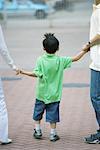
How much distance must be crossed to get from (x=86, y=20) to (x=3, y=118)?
65.1 feet

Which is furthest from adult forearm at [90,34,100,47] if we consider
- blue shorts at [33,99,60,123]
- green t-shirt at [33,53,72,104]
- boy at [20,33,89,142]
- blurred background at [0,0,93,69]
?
blurred background at [0,0,93,69]

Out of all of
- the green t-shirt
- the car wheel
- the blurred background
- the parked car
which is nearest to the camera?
the green t-shirt

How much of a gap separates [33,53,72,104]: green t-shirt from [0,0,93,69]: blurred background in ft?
20.3

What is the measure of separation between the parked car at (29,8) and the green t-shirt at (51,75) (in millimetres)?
20847

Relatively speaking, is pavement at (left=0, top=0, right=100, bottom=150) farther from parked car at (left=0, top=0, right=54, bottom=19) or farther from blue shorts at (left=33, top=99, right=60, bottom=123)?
parked car at (left=0, top=0, right=54, bottom=19)

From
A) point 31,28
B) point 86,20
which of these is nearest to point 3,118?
point 31,28

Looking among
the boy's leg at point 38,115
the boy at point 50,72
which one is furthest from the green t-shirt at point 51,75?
the boy's leg at point 38,115

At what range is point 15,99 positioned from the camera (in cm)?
873

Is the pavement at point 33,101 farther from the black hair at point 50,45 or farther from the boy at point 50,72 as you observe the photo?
the black hair at point 50,45

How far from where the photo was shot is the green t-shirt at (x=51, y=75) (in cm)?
601

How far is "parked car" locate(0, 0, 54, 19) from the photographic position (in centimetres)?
2689

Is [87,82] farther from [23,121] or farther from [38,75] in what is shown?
[38,75]

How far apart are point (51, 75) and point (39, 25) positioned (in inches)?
722

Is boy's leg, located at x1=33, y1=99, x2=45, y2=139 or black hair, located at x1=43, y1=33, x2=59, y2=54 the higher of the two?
black hair, located at x1=43, y1=33, x2=59, y2=54
